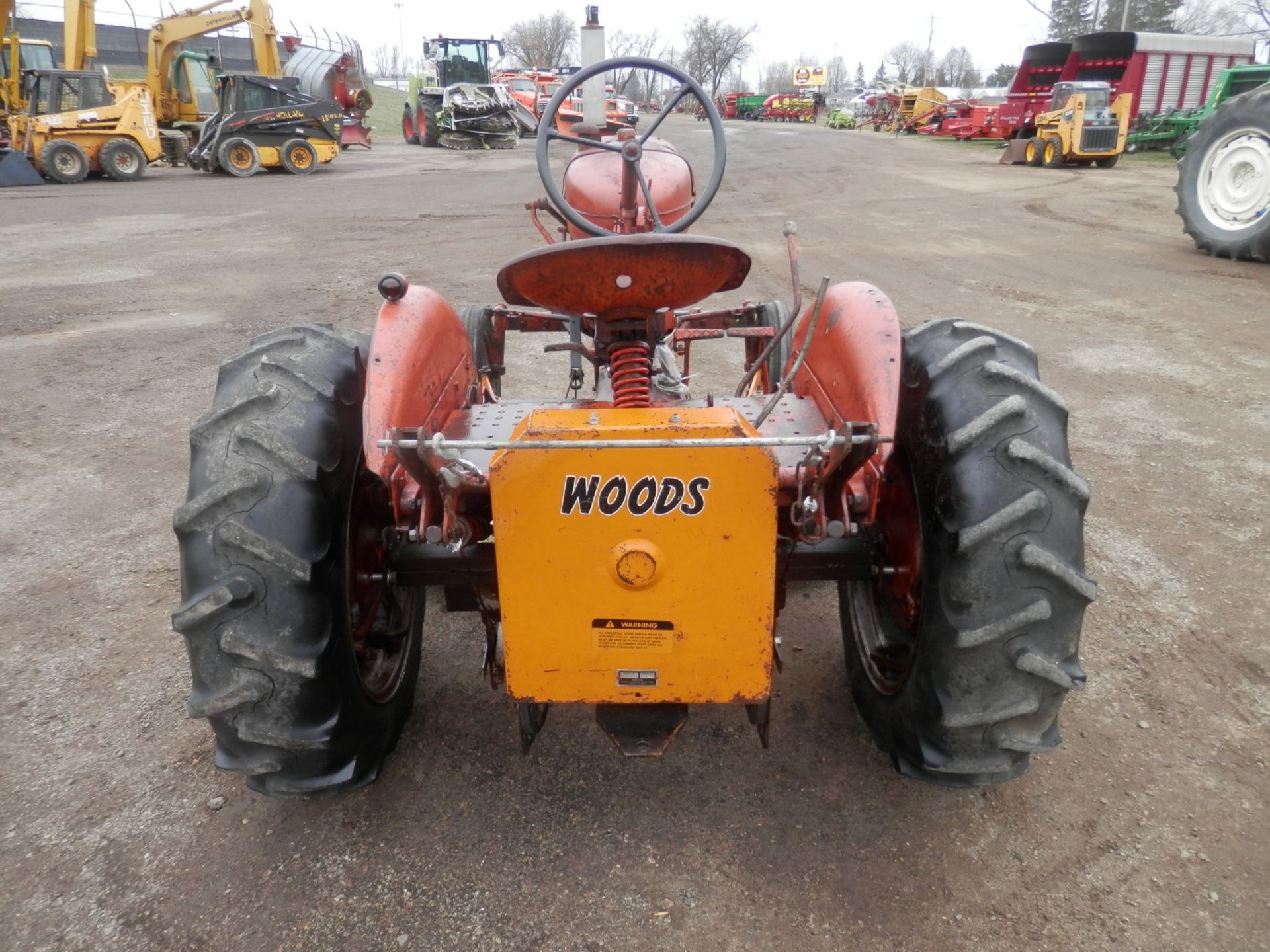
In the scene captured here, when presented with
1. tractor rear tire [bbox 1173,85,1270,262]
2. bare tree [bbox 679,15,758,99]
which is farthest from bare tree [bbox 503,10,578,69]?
tractor rear tire [bbox 1173,85,1270,262]

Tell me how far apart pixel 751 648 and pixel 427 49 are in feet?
104

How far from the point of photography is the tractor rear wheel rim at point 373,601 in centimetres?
225

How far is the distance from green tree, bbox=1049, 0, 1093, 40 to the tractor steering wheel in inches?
2488

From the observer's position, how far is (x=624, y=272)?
2.00 meters

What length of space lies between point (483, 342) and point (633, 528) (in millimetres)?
2297

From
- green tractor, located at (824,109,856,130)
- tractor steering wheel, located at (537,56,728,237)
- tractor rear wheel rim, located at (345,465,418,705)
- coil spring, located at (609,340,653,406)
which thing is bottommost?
tractor rear wheel rim, located at (345,465,418,705)

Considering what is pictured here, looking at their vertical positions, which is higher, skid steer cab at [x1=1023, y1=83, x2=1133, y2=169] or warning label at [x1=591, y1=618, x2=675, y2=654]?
skid steer cab at [x1=1023, y1=83, x2=1133, y2=169]

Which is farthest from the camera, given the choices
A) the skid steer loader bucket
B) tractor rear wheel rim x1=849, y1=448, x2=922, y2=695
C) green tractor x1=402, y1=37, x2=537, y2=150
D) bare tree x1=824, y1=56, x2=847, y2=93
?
bare tree x1=824, y1=56, x2=847, y2=93

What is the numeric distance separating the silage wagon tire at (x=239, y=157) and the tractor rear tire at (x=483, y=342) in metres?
16.5

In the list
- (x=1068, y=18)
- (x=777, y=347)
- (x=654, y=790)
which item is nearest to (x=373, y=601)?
(x=654, y=790)

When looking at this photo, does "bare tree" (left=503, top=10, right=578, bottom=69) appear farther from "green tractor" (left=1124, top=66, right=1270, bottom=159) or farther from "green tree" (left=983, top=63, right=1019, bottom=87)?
"green tractor" (left=1124, top=66, right=1270, bottom=159)

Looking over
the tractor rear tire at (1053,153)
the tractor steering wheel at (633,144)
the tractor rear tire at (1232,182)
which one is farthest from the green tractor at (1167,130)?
the tractor steering wheel at (633,144)

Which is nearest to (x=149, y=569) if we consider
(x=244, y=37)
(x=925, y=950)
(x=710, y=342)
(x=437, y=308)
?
(x=437, y=308)

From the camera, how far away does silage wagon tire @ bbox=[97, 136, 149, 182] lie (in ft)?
54.6
